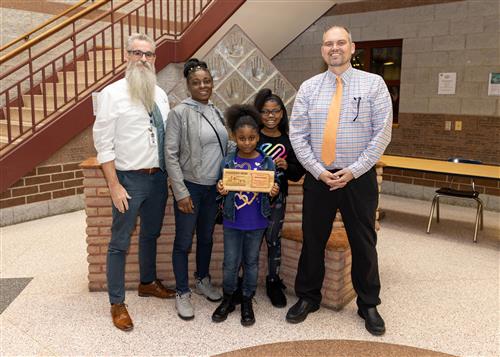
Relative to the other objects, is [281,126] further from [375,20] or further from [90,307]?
[375,20]

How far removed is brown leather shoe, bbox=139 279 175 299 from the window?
4.93 m

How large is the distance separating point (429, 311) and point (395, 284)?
0.44 m

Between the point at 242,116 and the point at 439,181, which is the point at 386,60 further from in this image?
the point at 242,116

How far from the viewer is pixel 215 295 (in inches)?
113

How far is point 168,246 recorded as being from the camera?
3.08 m

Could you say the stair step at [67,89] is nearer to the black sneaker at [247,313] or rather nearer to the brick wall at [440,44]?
the brick wall at [440,44]

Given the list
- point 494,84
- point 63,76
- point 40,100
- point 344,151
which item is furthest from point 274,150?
point 40,100

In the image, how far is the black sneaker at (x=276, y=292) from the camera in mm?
2820

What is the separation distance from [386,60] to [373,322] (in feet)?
16.7

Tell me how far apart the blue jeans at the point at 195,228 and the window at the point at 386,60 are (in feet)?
15.7

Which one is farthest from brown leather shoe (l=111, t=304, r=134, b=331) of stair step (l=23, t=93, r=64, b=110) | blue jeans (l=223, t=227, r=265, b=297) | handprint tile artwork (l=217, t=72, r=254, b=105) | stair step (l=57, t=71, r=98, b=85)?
stair step (l=57, t=71, r=98, b=85)

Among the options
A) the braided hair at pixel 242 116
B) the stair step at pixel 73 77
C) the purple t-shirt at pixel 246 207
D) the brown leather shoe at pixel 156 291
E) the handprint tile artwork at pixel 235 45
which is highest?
the stair step at pixel 73 77

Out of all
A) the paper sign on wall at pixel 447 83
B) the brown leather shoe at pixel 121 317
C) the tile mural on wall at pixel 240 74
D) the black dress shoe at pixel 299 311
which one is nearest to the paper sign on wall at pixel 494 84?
the paper sign on wall at pixel 447 83

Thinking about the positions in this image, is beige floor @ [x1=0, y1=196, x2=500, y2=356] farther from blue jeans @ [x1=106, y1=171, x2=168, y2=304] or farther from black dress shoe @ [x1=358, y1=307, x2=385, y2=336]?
blue jeans @ [x1=106, y1=171, x2=168, y2=304]
